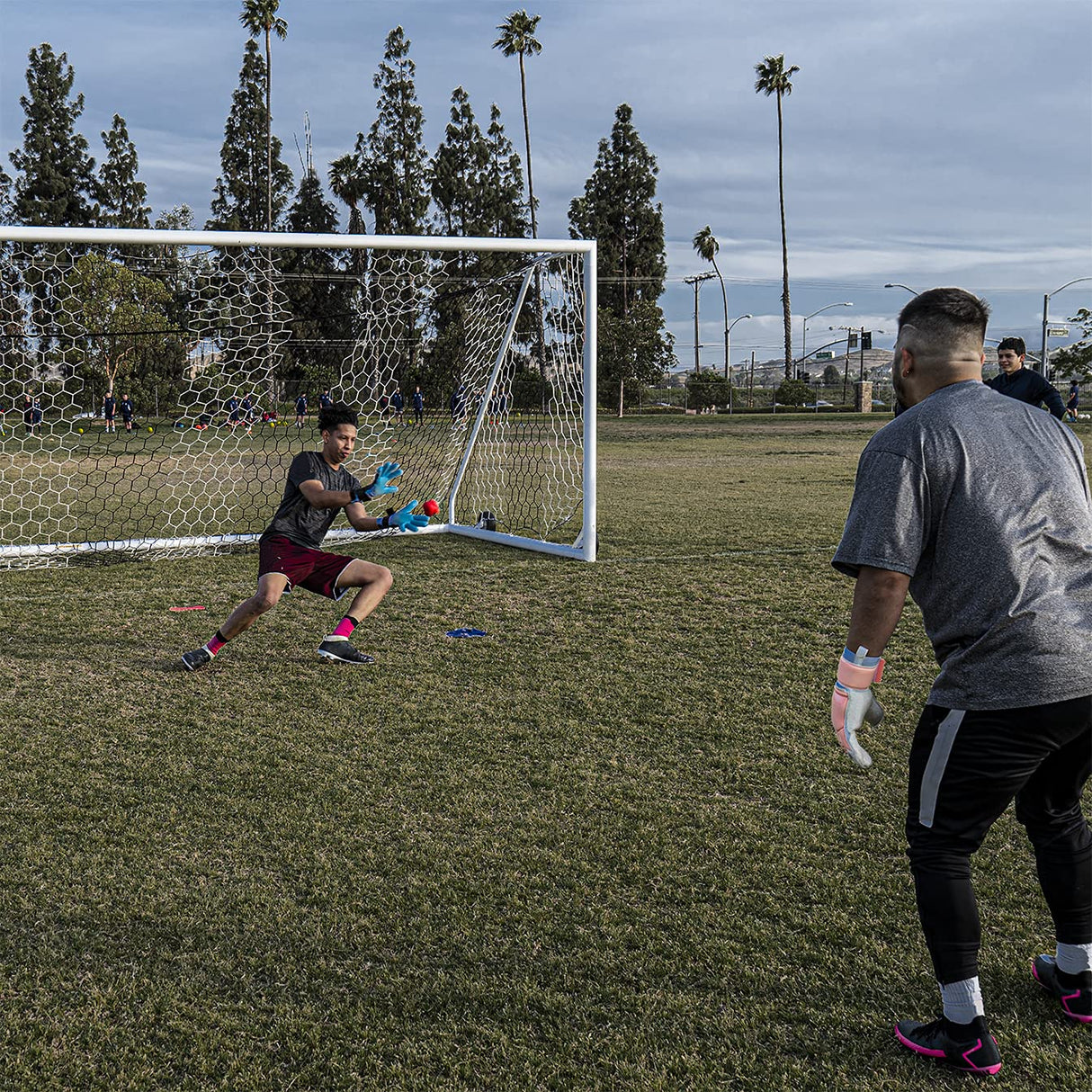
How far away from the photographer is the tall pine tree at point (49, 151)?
52.6 m

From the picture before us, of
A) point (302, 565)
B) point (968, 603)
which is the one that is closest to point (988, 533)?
point (968, 603)

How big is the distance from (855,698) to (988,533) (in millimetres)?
500

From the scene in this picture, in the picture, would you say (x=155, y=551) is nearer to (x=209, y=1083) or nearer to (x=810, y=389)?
(x=209, y=1083)

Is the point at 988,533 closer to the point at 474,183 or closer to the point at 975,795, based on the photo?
the point at 975,795

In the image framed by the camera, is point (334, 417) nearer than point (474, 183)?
Yes

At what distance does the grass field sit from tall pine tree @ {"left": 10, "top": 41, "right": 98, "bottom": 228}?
5515 cm

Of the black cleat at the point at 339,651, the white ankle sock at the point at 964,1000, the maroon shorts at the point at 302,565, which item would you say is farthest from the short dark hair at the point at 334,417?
the white ankle sock at the point at 964,1000

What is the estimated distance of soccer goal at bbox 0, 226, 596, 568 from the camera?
9.90 metres

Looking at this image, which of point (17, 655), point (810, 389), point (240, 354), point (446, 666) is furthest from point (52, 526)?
point (810, 389)

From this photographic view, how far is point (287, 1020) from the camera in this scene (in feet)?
8.48

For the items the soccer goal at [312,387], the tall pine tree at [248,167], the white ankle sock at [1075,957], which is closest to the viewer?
the white ankle sock at [1075,957]

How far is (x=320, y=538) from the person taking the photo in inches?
245

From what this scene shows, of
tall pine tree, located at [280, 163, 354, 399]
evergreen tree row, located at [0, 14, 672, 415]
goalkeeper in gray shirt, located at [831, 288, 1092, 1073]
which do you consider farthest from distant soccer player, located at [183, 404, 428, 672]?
evergreen tree row, located at [0, 14, 672, 415]

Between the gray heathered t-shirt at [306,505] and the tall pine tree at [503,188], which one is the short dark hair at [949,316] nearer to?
the gray heathered t-shirt at [306,505]
